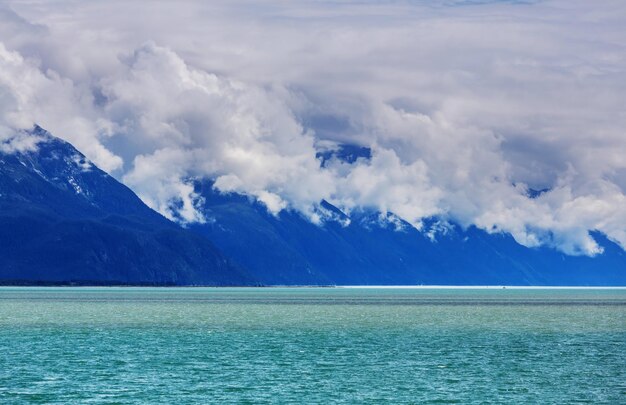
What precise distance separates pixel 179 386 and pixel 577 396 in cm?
3352

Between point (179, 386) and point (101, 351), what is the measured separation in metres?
35.0

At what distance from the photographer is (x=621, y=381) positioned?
9400 cm

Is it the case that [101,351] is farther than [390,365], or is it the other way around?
[101,351]

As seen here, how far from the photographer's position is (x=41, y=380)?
94938 mm

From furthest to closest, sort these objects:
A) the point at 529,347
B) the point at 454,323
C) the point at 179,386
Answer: the point at 454,323 < the point at 529,347 < the point at 179,386

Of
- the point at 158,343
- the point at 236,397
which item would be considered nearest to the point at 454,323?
the point at 158,343

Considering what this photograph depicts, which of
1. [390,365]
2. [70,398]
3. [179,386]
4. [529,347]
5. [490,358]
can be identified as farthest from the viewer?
[529,347]

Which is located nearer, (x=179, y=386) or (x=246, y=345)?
(x=179, y=386)

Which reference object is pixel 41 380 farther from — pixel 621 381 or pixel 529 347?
pixel 529 347

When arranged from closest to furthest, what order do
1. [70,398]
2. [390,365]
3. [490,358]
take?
1. [70,398]
2. [390,365]
3. [490,358]

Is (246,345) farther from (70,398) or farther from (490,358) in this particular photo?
(70,398)

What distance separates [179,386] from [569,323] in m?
117

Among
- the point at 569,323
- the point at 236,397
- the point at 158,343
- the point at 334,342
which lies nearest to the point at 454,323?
the point at 569,323

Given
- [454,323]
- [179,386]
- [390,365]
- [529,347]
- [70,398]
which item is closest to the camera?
[70,398]
